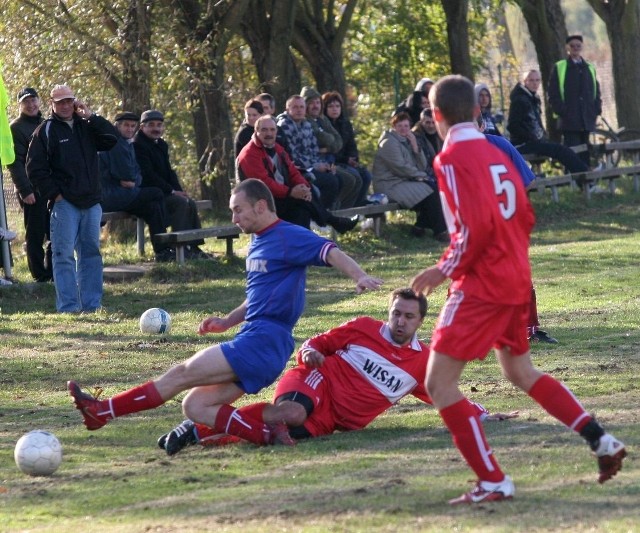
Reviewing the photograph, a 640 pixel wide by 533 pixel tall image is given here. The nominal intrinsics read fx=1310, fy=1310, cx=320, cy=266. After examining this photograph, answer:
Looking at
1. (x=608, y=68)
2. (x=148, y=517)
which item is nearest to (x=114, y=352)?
(x=148, y=517)

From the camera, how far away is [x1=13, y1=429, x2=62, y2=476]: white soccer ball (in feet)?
23.5

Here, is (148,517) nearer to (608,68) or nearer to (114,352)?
(114,352)

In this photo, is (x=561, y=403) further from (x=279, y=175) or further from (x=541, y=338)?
(x=279, y=175)

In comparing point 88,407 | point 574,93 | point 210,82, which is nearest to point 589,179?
point 574,93

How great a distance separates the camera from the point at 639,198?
2328 cm

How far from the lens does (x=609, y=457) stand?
5.97 meters

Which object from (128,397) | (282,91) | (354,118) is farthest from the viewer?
(354,118)

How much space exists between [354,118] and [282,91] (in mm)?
8776

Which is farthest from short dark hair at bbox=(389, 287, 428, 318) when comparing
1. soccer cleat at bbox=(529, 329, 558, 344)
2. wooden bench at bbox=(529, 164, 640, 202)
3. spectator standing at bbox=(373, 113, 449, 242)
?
wooden bench at bbox=(529, 164, 640, 202)

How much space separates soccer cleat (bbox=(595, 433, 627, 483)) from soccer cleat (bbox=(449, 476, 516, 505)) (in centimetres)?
45

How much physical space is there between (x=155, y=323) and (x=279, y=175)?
13.3 feet

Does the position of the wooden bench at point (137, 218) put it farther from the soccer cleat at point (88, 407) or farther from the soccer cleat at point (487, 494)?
the soccer cleat at point (487, 494)

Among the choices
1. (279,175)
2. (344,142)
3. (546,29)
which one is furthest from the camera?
(546,29)

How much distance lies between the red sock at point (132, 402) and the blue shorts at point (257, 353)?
0.48 m
